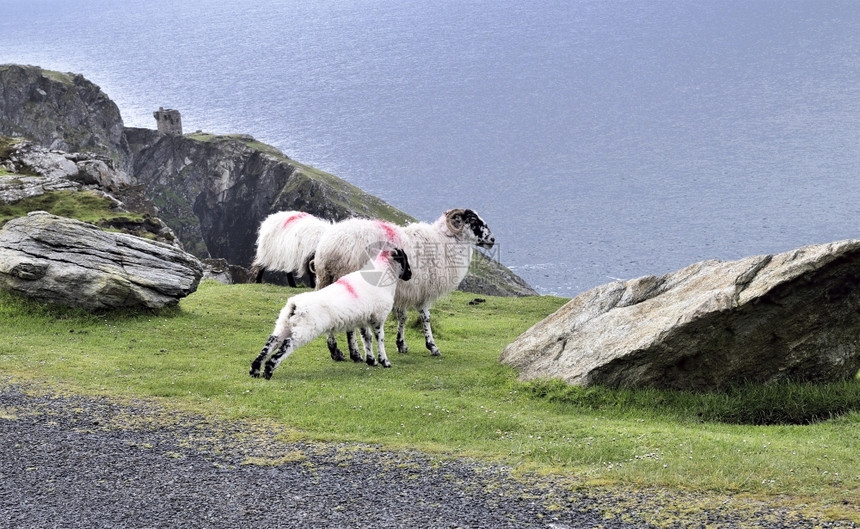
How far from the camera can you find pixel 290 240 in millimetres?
23547

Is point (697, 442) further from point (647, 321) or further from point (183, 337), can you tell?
point (183, 337)

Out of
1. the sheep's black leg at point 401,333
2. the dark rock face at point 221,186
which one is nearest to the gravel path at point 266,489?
the sheep's black leg at point 401,333

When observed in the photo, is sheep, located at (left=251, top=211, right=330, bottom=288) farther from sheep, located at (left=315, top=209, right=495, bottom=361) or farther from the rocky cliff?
the rocky cliff

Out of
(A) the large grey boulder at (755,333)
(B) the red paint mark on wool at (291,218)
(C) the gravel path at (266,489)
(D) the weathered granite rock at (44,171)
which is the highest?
(D) the weathered granite rock at (44,171)

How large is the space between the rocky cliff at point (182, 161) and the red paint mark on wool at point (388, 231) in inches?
2894

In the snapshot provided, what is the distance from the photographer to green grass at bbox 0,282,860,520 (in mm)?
10828

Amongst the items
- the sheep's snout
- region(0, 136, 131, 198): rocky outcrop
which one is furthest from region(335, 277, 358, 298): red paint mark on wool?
region(0, 136, 131, 198): rocky outcrop

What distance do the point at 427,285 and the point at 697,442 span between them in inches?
347

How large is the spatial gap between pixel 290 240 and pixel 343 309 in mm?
7998

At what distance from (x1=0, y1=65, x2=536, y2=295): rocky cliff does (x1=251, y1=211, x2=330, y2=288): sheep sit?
221 feet

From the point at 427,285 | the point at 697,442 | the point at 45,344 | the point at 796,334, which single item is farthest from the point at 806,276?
the point at 45,344

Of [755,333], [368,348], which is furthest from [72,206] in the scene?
[755,333]

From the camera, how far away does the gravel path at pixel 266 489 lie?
31.0ft

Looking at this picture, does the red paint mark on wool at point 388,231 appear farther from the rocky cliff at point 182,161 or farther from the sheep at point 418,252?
the rocky cliff at point 182,161
